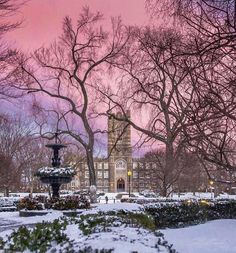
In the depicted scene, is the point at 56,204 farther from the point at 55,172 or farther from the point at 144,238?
the point at 144,238

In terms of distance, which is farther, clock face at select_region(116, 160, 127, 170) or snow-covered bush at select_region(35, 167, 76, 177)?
clock face at select_region(116, 160, 127, 170)

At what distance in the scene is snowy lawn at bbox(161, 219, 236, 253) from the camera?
15.9 m

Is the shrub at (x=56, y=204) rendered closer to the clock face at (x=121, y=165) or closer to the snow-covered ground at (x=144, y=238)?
the snow-covered ground at (x=144, y=238)

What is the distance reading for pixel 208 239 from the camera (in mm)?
18750

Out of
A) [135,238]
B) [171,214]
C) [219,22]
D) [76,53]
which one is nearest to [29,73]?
[76,53]

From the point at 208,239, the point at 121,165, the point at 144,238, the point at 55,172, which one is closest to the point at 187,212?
the point at 55,172

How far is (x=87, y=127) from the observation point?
38.3 m

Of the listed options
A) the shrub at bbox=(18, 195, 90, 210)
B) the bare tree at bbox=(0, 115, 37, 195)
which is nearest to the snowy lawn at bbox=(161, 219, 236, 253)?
the shrub at bbox=(18, 195, 90, 210)

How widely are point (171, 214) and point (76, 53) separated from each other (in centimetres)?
1745

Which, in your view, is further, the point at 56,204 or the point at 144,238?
the point at 56,204

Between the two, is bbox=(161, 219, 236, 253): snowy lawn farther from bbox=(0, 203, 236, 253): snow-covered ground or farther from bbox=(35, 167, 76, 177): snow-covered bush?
bbox=(35, 167, 76, 177): snow-covered bush

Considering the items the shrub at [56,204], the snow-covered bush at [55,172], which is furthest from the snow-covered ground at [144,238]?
the snow-covered bush at [55,172]

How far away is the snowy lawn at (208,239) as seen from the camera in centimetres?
1586

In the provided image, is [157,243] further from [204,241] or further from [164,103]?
[164,103]
